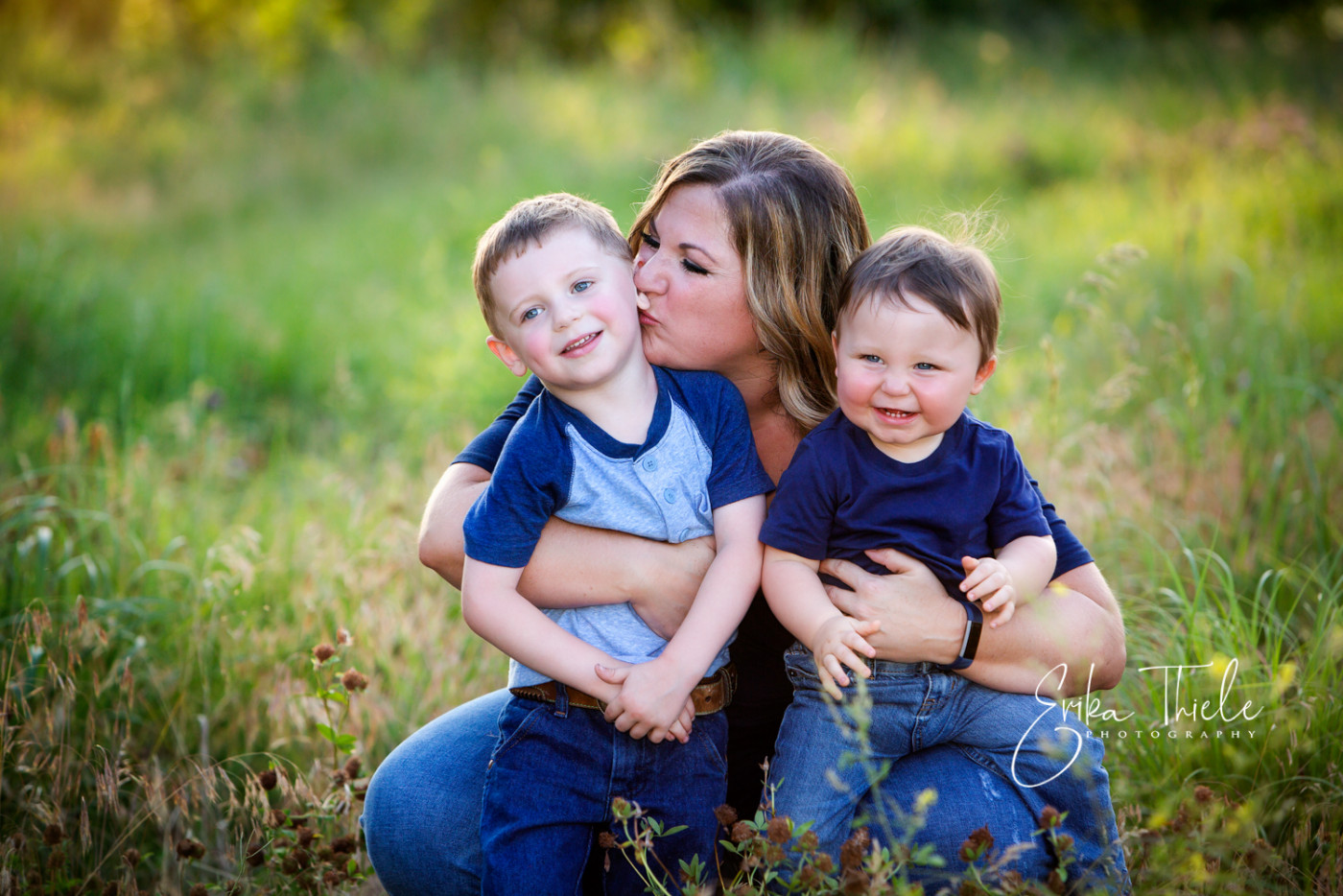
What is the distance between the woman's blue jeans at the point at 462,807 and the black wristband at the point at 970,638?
0.71 ft

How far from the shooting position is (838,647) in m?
1.85

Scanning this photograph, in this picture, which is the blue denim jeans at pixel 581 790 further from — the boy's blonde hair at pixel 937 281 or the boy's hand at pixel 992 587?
the boy's blonde hair at pixel 937 281

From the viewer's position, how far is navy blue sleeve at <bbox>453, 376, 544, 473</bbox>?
225 centimetres

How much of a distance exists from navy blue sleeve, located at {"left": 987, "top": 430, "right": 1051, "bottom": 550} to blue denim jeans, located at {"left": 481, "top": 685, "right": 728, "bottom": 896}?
0.71 meters

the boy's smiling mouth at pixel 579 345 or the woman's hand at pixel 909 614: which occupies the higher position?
the boy's smiling mouth at pixel 579 345

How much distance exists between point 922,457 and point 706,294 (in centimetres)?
60

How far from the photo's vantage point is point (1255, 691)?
2.46m

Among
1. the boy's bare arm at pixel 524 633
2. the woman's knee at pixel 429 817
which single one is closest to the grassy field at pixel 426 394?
the woman's knee at pixel 429 817

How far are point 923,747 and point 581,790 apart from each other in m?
0.68

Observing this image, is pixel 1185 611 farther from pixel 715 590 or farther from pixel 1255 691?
pixel 715 590

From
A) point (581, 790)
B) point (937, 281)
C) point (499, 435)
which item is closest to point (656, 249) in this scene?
point (499, 435)

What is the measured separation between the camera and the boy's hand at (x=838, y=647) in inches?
72.2

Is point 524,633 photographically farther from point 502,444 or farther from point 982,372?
point 982,372

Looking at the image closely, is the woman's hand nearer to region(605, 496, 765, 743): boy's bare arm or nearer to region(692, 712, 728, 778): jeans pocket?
region(605, 496, 765, 743): boy's bare arm
